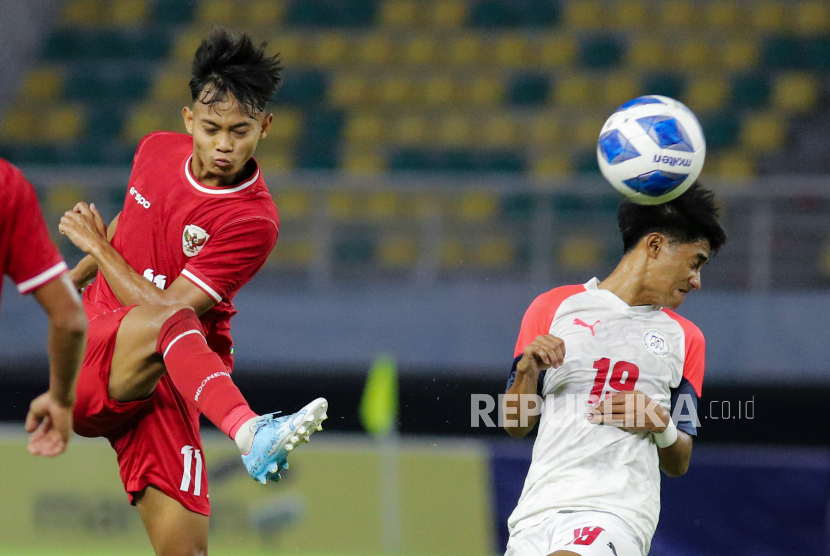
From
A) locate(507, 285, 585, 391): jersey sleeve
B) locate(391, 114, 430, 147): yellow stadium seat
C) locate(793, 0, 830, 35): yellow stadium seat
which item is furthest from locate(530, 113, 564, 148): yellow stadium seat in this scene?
locate(507, 285, 585, 391): jersey sleeve

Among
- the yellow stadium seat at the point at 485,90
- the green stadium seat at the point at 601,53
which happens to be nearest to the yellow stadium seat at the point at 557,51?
the green stadium seat at the point at 601,53

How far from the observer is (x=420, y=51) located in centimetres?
1297

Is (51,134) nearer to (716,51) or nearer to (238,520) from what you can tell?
(238,520)

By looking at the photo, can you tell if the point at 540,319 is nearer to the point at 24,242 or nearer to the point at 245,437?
the point at 245,437

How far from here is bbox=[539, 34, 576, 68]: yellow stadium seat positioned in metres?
12.6

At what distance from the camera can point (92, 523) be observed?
724 centimetres

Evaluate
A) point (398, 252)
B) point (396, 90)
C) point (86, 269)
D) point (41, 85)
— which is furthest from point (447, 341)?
point (41, 85)

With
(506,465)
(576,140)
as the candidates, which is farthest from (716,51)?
(506,465)

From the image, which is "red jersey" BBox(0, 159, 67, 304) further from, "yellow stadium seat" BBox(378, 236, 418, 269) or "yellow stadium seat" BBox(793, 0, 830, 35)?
"yellow stadium seat" BBox(793, 0, 830, 35)

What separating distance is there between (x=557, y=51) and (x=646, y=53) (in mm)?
1029

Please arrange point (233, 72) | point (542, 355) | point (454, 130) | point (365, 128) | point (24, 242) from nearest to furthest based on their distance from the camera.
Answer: point (24, 242)
point (542, 355)
point (233, 72)
point (454, 130)
point (365, 128)

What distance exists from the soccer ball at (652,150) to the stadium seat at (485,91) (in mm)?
8141

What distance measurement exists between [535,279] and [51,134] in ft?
21.9

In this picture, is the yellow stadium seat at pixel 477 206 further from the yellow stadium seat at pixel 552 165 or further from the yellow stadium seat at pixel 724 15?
the yellow stadium seat at pixel 724 15
